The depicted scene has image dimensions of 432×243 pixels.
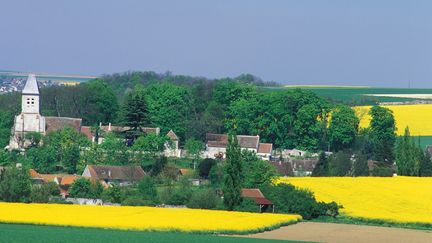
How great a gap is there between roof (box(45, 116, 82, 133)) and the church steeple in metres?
1.14

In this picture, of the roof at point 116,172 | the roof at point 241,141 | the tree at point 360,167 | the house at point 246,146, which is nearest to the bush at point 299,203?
the roof at point 116,172

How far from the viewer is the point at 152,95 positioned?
112438 millimetres

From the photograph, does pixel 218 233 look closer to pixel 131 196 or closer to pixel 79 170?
pixel 131 196

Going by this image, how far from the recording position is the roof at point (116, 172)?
81.4 metres

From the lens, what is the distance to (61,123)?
100062 millimetres

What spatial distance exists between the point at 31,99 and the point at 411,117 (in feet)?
127

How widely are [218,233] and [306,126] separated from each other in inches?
2079

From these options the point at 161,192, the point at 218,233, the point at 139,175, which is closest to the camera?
the point at 218,233

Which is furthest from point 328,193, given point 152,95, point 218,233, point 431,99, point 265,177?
point 431,99

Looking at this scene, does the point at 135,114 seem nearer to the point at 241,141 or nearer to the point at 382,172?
the point at 241,141

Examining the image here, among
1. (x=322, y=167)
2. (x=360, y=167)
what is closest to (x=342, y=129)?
(x=360, y=167)

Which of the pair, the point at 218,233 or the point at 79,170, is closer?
the point at 218,233

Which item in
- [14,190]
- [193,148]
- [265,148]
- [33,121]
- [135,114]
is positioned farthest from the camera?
[265,148]

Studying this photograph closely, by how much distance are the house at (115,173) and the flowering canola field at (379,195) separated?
8.63 metres
